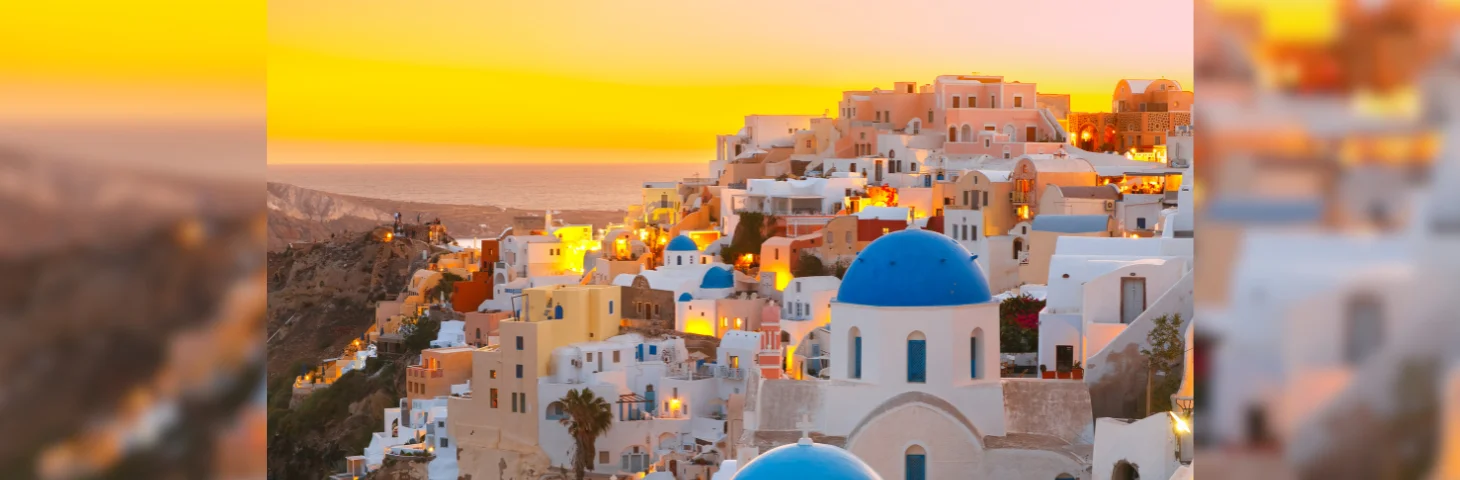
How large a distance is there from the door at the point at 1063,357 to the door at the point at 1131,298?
55 cm

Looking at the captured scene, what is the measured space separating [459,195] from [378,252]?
655 inches

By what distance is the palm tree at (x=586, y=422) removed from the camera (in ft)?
53.2

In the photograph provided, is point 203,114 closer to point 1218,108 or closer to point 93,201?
point 93,201

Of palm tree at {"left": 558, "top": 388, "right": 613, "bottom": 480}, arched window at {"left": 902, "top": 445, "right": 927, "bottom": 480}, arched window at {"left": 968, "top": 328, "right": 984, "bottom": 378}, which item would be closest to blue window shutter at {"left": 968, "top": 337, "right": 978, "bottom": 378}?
arched window at {"left": 968, "top": 328, "right": 984, "bottom": 378}

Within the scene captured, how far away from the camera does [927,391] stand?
8266 millimetres

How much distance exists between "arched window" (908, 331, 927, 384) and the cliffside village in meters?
0.01

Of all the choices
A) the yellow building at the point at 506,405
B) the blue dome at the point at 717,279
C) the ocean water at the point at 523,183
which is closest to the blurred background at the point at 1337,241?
the yellow building at the point at 506,405

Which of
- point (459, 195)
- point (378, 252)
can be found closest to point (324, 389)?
point (378, 252)

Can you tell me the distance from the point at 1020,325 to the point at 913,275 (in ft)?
12.6

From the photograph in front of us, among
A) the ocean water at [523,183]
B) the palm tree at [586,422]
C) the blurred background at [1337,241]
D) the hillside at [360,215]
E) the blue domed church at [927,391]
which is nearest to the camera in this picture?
the blurred background at [1337,241]

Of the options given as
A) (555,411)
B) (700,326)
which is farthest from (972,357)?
(700,326)

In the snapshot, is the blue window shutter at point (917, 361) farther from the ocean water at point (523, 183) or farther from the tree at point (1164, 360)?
the ocean water at point (523, 183)

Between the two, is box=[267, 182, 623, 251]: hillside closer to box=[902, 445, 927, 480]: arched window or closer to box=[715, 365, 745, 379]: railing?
box=[715, 365, 745, 379]: railing

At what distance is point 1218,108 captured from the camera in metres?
0.96
